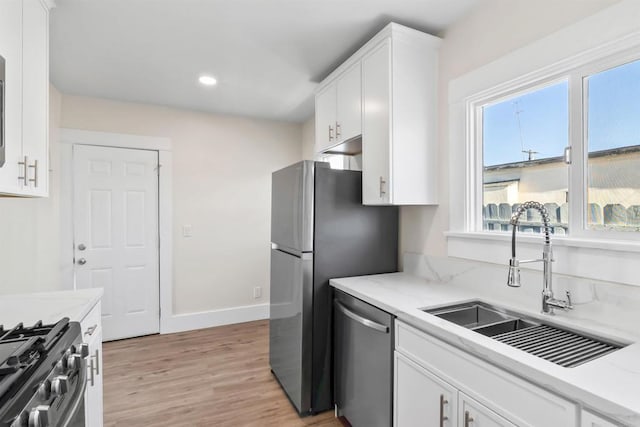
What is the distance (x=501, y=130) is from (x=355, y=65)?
1026mm

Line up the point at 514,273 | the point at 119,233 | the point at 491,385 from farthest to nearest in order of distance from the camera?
the point at 119,233
the point at 514,273
the point at 491,385

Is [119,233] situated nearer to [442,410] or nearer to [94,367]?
[94,367]

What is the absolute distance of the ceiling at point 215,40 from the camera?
1.82 metres

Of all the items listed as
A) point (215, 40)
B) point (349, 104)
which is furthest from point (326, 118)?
point (215, 40)

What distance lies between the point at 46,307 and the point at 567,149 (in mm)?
2541

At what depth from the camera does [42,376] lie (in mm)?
918

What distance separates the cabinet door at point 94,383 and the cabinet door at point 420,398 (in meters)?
1.40

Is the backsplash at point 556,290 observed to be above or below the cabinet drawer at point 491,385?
above

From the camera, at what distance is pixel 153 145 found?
11.2 feet

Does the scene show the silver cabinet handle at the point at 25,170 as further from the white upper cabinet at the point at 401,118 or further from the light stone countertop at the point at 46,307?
the white upper cabinet at the point at 401,118

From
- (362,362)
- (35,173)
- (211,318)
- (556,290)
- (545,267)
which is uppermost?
(35,173)

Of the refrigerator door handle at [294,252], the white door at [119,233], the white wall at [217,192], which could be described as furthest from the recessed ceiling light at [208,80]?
the refrigerator door handle at [294,252]

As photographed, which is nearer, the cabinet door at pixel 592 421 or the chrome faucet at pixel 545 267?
the cabinet door at pixel 592 421

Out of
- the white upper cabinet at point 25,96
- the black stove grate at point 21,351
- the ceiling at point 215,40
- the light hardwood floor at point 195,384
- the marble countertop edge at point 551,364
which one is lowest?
the light hardwood floor at point 195,384
